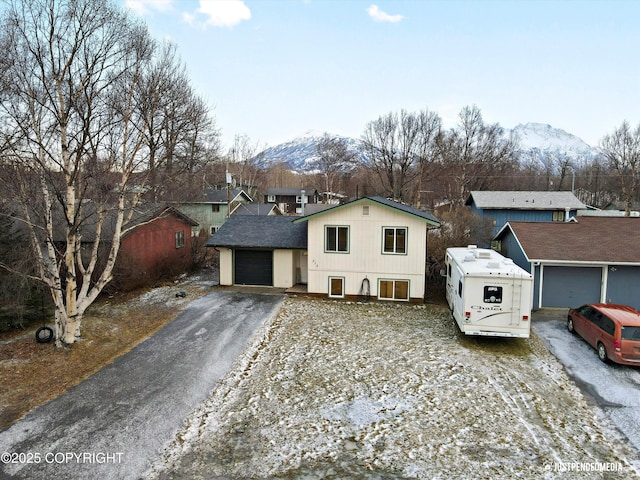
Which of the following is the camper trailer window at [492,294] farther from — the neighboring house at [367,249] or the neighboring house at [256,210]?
the neighboring house at [256,210]

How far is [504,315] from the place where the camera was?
500 inches

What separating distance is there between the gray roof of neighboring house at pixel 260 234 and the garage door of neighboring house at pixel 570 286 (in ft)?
36.2

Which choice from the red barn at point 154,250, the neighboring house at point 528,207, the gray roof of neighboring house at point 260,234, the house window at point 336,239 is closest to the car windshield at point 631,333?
the house window at point 336,239

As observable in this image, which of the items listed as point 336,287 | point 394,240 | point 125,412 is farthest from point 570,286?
point 125,412

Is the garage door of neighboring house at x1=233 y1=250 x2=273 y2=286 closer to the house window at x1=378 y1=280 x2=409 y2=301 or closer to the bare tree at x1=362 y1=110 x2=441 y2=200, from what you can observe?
the house window at x1=378 y1=280 x2=409 y2=301

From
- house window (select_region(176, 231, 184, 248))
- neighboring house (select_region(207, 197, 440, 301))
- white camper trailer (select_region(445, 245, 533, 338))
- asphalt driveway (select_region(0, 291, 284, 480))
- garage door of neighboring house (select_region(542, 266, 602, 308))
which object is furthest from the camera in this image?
house window (select_region(176, 231, 184, 248))

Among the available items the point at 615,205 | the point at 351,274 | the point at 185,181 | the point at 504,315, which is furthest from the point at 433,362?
the point at 615,205

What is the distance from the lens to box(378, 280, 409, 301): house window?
18.5 meters

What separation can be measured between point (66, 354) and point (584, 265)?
19.2 metres

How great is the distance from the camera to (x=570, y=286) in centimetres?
1692

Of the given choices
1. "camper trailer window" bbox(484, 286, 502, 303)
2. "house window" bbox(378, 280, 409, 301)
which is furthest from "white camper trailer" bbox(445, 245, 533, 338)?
"house window" bbox(378, 280, 409, 301)

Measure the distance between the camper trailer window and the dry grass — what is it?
11.5 m

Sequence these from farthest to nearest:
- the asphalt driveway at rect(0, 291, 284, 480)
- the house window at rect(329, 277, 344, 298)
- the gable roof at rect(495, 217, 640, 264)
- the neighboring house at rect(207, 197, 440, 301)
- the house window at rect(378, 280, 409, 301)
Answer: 1. the house window at rect(329, 277, 344, 298)
2. the house window at rect(378, 280, 409, 301)
3. the neighboring house at rect(207, 197, 440, 301)
4. the gable roof at rect(495, 217, 640, 264)
5. the asphalt driveway at rect(0, 291, 284, 480)

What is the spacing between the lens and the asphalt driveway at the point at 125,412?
286 inches
